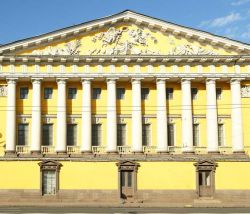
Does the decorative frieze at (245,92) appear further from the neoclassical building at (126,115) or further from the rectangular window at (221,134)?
the rectangular window at (221,134)

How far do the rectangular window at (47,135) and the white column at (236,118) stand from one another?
13552mm

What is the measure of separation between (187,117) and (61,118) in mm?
9301

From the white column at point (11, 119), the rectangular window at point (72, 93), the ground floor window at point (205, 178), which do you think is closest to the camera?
the white column at point (11, 119)

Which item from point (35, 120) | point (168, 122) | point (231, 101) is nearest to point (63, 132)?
point (35, 120)

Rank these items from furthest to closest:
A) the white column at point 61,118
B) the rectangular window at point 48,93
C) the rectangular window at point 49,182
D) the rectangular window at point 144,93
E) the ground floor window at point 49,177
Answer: the rectangular window at point 144,93
the rectangular window at point 48,93
the white column at point 61,118
the rectangular window at point 49,182
the ground floor window at point 49,177

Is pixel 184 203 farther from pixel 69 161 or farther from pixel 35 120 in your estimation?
pixel 35 120

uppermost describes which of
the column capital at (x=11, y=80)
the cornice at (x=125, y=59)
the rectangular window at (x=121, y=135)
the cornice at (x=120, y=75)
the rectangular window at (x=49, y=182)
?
the cornice at (x=125, y=59)

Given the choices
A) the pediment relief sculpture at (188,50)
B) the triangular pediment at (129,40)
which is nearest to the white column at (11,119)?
the triangular pediment at (129,40)

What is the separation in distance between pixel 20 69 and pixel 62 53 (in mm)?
3284

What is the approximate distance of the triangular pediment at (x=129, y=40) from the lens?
36719mm

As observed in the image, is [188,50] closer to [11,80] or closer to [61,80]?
[61,80]

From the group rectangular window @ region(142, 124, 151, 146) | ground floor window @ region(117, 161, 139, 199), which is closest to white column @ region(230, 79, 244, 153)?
rectangular window @ region(142, 124, 151, 146)

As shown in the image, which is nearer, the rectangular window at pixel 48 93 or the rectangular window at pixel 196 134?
the rectangular window at pixel 48 93

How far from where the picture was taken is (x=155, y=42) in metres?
37.8
